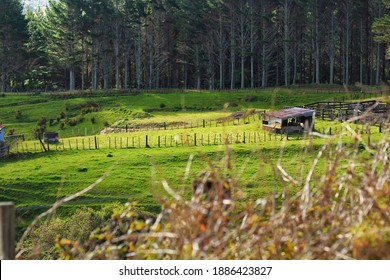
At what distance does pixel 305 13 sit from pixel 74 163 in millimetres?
58769

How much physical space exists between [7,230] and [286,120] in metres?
48.2

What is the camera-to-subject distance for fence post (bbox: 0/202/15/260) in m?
4.80

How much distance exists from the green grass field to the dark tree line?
1264 centimetres

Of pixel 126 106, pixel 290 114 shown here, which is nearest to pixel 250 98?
pixel 126 106

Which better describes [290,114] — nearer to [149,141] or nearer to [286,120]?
[286,120]

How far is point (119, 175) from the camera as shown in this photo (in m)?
39.8

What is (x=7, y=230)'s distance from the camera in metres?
4.90

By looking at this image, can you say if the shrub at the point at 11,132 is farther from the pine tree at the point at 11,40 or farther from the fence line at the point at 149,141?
the pine tree at the point at 11,40

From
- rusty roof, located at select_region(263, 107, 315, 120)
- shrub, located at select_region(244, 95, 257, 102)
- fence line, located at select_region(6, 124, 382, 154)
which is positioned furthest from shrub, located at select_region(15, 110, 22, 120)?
rusty roof, located at select_region(263, 107, 315, 120)

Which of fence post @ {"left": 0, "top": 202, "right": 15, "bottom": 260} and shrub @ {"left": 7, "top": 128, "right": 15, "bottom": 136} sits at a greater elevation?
fence post @ {"left": 0, "top": 202, "right": 15, "bottom": 260}

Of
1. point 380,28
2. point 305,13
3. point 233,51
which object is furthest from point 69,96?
point 380,28

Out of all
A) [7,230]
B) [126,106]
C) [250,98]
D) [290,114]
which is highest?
[250,98]

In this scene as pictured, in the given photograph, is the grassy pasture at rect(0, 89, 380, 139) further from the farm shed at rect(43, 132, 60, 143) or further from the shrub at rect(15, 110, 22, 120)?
the farm shed at rect(43, 132, 60, 143)

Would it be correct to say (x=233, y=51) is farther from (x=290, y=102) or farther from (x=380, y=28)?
(x=380, y=28)
